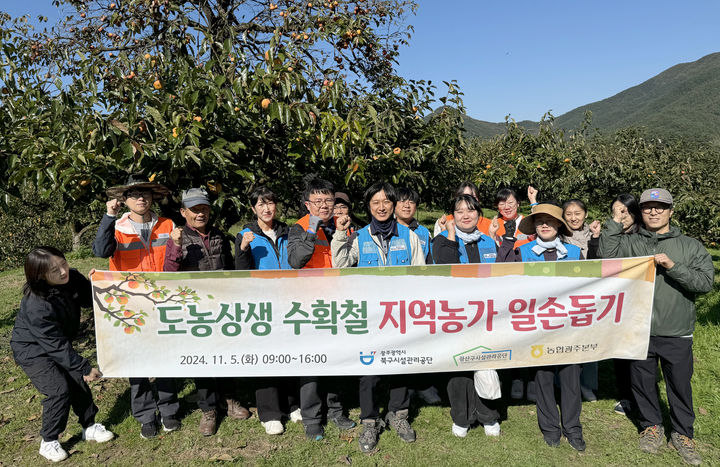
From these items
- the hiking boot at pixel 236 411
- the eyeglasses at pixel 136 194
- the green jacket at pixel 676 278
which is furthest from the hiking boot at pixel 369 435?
the eyeglasses at pixel 136 194

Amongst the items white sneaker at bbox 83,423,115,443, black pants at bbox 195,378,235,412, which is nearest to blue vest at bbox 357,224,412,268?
black pants at bbox 195,378,235,412

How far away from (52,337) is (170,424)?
1168 mm

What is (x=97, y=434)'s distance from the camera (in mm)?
3723

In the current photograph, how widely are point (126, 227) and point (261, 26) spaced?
11.2 ft

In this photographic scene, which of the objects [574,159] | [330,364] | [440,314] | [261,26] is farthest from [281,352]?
[574,159]

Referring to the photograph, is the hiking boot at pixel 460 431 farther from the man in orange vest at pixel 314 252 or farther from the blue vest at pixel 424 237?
the blue vest at pixel 424 237

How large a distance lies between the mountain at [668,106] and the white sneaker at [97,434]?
56.8 metres

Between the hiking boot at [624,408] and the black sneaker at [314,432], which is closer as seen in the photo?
the black sneaker at [314,432]

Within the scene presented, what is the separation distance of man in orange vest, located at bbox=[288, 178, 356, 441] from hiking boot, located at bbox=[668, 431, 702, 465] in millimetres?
2436

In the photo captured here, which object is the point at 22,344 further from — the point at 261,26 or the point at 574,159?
the point at 574,159

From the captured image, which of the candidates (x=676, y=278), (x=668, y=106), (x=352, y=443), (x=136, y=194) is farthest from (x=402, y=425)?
(x=668, y=106)

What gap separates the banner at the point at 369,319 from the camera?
11.3 feet

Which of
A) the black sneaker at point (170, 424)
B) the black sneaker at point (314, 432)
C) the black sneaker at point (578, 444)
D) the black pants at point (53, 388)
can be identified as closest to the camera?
the black pants at point (53, 388)

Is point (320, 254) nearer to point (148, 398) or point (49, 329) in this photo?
point (148, 398)
